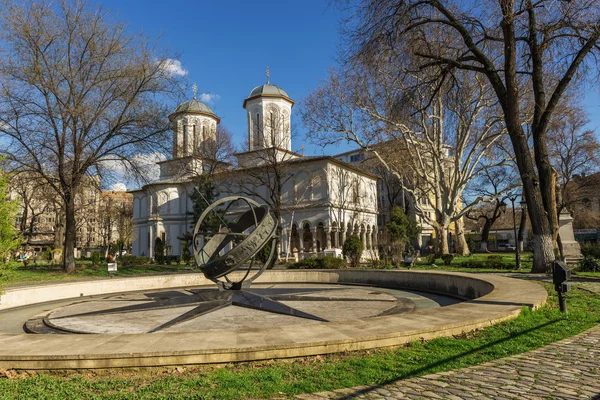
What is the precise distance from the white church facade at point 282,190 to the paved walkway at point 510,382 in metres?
30.6

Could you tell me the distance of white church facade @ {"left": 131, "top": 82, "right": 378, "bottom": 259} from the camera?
38.7 metres

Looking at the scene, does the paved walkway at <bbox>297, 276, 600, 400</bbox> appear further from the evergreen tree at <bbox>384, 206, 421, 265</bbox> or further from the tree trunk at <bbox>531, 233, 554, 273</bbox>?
the evergreen tree at <bbox>384, 206, 421, 265</bbox>

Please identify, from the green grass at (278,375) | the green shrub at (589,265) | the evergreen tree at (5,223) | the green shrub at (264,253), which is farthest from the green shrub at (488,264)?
the evergreen tree at (5,223)

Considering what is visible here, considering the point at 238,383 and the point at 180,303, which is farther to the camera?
the point at 180,303

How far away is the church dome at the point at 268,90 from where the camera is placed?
4569 cm

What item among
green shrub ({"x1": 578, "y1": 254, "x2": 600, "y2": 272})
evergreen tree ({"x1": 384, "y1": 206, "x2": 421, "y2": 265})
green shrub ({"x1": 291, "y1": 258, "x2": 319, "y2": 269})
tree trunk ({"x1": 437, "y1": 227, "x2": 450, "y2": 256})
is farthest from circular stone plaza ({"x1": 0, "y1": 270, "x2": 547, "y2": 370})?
tree trunk ({"x1": 437, "y1": 227, "x2": 450, "y2": 256})

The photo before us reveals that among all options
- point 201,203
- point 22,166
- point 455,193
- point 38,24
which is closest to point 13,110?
point 22,166

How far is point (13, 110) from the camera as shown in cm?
2020

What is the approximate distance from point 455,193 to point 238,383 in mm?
29849

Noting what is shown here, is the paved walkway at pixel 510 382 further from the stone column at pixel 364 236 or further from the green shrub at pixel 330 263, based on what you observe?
the stone column at pixel 364 236

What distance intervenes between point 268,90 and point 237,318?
39836 millimetres

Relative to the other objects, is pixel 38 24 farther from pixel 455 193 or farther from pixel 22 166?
pixel 455 193

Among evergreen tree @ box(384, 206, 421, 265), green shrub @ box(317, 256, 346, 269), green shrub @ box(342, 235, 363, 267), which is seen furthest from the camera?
green shrub @ box(342, 235, 363, 267)

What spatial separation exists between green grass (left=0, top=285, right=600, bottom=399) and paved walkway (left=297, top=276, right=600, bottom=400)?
0.19 metres
